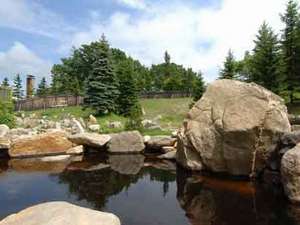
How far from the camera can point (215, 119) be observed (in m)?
10.2

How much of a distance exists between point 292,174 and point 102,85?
18159 millimetres

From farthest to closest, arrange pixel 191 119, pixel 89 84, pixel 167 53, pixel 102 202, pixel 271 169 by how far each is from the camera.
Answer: pixel 167 53, pixel 89 84, pixel 191 119, pixel 271 169, pixel 102 202

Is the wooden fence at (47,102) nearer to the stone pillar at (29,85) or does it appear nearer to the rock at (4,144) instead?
the stone pillar at (29,85)

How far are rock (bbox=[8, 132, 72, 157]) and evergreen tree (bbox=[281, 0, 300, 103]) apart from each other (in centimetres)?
1960

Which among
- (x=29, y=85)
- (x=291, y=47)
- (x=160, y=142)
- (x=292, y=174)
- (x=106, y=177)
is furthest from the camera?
(x=29, y=85)

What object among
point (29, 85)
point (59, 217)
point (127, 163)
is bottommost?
point (127, 163)

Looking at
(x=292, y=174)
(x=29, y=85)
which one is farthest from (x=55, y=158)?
(x=29, y=85)

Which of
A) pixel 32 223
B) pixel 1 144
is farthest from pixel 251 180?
pixel 1 144

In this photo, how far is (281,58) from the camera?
25.8m

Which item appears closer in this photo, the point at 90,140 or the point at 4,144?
the point at 4,144

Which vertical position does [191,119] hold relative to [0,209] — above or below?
above

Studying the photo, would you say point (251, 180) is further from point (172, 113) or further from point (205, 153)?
point (172, 113)

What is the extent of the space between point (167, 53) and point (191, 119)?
4139 cm

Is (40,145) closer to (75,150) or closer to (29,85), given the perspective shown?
(75,150)
